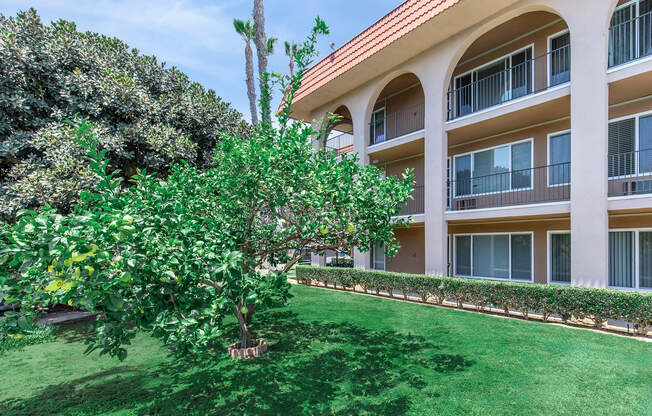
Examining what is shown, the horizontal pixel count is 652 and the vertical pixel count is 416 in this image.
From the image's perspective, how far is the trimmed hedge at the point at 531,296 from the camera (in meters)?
7.78

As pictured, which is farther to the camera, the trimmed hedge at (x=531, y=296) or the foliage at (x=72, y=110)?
the foliage at (x=72, y=110)

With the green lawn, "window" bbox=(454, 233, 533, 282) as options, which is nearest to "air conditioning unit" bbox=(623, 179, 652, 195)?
"window" bbox=(454, 233, 533, 282)

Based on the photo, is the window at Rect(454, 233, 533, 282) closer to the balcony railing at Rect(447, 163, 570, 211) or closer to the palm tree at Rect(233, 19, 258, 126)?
the balcony railing at Rect(447, 163, 570, 211)

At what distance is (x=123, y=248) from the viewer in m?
3.11

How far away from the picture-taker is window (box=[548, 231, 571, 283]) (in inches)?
440

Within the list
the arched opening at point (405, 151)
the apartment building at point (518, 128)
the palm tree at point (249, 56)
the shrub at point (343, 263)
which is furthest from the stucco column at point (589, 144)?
the palm tree at point (249, 56)

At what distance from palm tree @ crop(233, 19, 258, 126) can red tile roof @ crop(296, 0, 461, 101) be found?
292 inches

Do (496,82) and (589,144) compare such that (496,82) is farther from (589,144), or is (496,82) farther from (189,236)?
(189,236)

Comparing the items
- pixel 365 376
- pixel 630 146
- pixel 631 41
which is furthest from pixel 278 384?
pixel 631 41

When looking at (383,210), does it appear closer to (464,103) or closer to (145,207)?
(145,207)

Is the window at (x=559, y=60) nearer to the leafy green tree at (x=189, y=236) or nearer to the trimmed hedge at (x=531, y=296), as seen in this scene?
the trimmed hedge at (x=531, y=296)

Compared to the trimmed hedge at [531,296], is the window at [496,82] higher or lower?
higher

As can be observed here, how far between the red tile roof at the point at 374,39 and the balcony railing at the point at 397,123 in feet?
10.8

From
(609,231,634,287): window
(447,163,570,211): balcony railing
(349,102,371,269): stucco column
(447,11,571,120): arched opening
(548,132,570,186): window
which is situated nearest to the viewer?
(609,231,634,287): window
